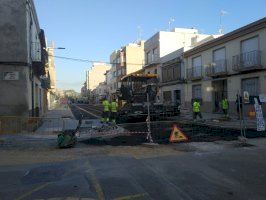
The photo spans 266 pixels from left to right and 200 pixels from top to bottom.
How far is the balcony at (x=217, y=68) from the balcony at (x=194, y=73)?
2027 mm

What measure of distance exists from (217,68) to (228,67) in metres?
1.73

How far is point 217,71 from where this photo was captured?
107ft

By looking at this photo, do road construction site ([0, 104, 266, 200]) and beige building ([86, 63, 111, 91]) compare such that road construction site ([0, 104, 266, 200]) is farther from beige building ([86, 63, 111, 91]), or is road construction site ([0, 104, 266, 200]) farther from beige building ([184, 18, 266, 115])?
beige building ([86, 63, 111, 91])

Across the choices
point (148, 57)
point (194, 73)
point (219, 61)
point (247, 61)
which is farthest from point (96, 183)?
point (148, 57)

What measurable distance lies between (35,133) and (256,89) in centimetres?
1721

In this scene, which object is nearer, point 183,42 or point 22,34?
point 22,34

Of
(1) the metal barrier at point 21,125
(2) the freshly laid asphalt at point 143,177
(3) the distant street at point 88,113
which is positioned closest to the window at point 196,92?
(3) the distant street at point 88,113

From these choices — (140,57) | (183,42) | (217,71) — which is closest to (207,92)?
(217,71)

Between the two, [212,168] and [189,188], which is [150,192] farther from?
[212,168]

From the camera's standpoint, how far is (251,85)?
28094 millimetres

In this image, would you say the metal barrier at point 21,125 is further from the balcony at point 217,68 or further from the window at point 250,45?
the balcony at point 217,68

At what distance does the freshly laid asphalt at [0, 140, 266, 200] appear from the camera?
700 centimetres

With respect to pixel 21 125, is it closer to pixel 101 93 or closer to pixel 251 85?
pixel 251 85

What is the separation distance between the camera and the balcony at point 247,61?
26469 millimetres
